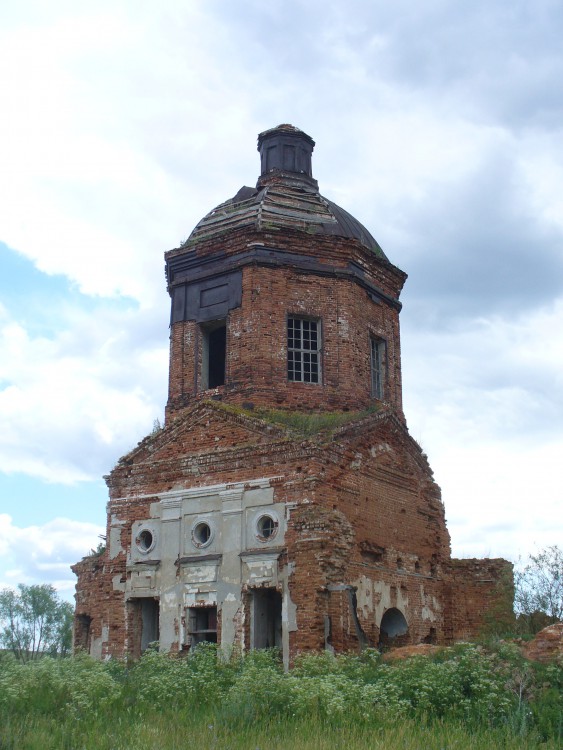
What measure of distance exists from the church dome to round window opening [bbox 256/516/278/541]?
19.0ft

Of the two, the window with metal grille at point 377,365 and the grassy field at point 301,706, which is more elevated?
the window with metal grille at point 377,365

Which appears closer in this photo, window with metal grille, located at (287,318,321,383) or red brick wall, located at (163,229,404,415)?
red brick wall, located at (163,229,404,415)

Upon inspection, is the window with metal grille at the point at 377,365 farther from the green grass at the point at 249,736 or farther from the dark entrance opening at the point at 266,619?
the green grass at the point at 249,736

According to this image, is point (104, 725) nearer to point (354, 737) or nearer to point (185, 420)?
point (354, 737)

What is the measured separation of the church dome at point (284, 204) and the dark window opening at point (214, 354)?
5.97 feet

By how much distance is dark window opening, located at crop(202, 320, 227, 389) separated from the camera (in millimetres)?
17531

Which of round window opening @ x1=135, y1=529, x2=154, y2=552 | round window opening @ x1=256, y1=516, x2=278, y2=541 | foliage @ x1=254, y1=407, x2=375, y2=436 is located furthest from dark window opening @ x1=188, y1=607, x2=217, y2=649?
foliage @ x1=254, y1=407, x2=375, y2=436

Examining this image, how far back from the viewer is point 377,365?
714 inches

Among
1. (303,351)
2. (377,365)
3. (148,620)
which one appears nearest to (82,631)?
(148,620)

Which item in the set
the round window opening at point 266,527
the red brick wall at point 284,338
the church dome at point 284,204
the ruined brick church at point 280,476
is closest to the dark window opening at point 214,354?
the ruined brick church at point 280,476

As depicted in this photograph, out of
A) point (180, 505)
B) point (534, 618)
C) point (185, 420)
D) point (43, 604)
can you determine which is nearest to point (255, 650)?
point (180, 505)

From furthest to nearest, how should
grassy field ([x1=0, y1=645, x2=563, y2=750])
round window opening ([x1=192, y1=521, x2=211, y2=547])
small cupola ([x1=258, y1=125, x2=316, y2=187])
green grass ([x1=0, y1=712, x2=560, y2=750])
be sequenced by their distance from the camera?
small cupola ([x1=258, y1=125, x2=316, y2=187]) → round window opening ([x1=192, y1=521, x2=211, y2=547]) → grassy field ([x1=0, y1=645, x2=563, y2=750]) → green grass ([x1=0, y1=712, x2=560, y2=750])

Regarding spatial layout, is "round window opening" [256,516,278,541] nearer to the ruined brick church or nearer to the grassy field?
the ruined brick church

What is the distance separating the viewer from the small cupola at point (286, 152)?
65.2ft
